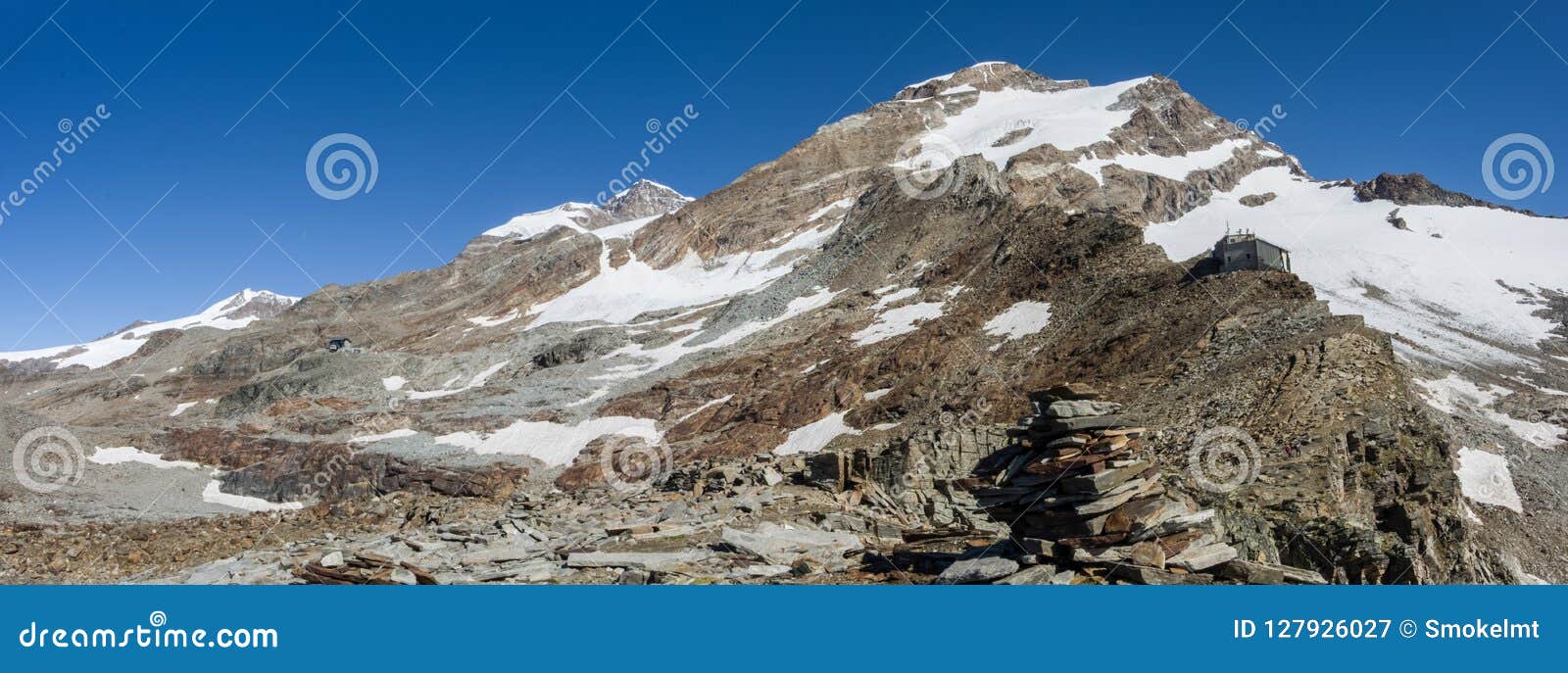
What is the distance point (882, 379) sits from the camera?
145 feet

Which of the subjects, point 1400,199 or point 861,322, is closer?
point 861,322

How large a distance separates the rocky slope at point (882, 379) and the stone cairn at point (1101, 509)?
1.16ft

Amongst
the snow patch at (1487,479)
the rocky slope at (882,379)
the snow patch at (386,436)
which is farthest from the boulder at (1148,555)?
the snow patch at (386,436)

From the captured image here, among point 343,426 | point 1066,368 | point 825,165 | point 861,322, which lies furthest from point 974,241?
point 825,165

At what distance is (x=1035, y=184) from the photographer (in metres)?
110

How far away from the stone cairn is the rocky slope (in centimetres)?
35

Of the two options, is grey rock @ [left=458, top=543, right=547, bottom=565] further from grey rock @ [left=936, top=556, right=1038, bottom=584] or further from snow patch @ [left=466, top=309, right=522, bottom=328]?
snow patch @ [left=466, top=309, right=522, bottom=328]

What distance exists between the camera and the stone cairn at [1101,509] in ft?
34.6

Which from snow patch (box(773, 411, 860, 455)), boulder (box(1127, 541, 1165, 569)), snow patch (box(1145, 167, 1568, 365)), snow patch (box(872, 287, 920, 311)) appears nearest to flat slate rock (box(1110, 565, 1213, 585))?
boulder (box(1127, 541, 1165, 569))

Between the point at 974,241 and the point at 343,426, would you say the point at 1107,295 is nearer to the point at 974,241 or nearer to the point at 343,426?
the point at 974,241

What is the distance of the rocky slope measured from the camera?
1739 centimetres

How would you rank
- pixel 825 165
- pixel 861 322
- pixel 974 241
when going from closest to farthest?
1. pixel 861 322
2. pixel 974 241
3. pixel 825 165

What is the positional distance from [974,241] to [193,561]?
52224 mm

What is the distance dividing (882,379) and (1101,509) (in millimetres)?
33149
